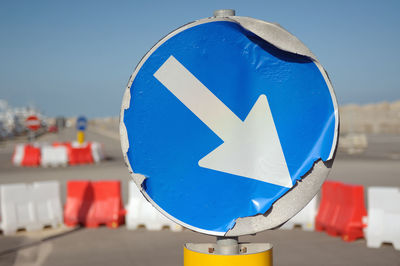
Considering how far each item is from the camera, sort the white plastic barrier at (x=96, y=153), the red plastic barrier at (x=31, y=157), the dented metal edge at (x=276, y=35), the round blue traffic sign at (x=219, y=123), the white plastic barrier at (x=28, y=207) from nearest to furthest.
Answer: the dented metal edge at (x=276, y=35) → the round blue traffic sign at (x=219, y=123) → the white plastic barrier at (x=28, y=207) → the red plastic barrier at (x=31, y=157) → the white plastic barrier at (x=96, y=153)

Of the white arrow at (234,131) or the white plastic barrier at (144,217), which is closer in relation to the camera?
the white arrow at (234,131)

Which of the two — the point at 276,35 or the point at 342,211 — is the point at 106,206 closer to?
the point at 342,211

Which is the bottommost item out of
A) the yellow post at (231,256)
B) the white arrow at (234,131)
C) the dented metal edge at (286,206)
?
the yellow post at (231,256)

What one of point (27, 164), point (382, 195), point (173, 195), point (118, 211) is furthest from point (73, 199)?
point (27, 164)

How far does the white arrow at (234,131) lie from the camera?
3.09 metres

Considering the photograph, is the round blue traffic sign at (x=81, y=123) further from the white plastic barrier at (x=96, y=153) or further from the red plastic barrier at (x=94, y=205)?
the red plastic barrier at (x=94, y=205)

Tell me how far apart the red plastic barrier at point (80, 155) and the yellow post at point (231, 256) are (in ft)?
→ 75.0

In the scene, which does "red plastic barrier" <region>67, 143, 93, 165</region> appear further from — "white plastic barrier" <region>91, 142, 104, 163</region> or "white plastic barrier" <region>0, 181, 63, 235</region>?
"white plastic barrier" <region>0, 181, 63, 235</region>

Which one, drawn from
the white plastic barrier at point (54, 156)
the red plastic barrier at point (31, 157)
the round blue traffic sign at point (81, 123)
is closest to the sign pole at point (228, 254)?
the white plastic barrier at point (54, 156)

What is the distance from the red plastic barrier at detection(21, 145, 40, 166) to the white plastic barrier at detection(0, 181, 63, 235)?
15.8m

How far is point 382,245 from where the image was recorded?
28.3 ft

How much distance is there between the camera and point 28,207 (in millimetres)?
10273

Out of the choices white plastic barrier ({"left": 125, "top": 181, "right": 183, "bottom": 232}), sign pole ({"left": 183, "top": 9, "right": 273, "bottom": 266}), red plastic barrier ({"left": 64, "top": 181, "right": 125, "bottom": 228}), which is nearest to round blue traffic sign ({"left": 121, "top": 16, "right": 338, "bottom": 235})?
sign pole ({"left": 183, "top": 9, "right": 273, "bottom": 266})

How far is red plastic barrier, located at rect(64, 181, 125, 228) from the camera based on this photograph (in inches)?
416
